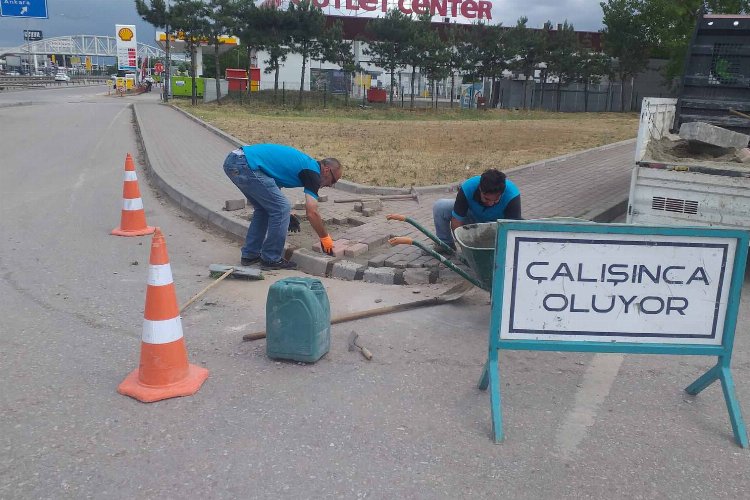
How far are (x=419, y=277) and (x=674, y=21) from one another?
39057 millimetres

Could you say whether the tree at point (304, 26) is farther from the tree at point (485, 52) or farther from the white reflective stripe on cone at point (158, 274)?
the white reflective stripe on cone at point (158, 274)

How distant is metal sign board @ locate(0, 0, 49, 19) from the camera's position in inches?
1192

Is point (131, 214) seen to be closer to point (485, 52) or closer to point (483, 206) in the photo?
point (483, 206)

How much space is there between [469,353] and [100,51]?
18391 cm

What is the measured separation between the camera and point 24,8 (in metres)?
30.4

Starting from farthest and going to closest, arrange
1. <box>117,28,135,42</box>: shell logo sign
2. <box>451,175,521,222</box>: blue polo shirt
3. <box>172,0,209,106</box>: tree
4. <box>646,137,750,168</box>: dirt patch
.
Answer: <box>117,28,135,42</box>: shell logo sign, <box>172,0,209,106</box>: tree, <box>646,137,750,168</box>: dirt patch, <box>451,175,521,222</box>: blue polo shirt

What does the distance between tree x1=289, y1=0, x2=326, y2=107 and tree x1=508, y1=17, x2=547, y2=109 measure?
523 inches

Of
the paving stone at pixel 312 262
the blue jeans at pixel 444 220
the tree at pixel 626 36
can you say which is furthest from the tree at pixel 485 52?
the paving stone at pixel 312 262

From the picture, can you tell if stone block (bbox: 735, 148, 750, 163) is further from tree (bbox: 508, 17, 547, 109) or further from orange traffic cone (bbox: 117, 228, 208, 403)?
tree (bbox: 508, 17, 547, 109)

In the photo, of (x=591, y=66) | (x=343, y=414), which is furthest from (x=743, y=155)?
(x=591, y=66)

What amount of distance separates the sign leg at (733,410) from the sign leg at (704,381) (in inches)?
2.1

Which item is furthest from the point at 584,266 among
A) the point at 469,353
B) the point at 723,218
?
the point at 723,218

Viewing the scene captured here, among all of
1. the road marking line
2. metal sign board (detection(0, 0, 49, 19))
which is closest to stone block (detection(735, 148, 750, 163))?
the road marking line

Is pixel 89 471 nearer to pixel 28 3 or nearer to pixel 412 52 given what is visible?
pixel 28 3
